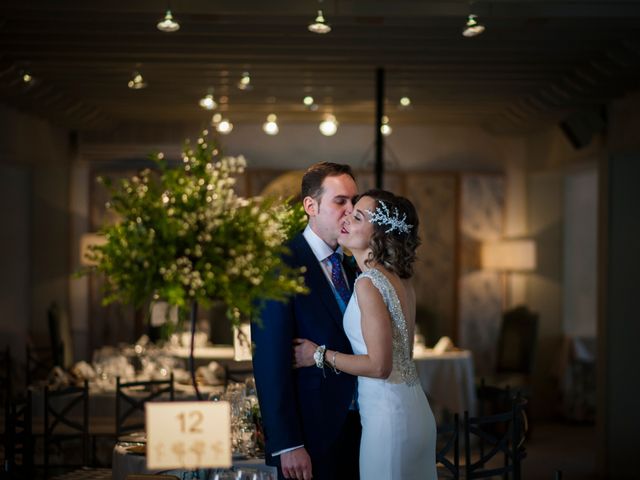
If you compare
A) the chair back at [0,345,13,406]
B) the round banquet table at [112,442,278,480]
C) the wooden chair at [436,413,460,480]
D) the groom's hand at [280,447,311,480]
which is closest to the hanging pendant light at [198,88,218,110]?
the chair back at [0,345,13,406]

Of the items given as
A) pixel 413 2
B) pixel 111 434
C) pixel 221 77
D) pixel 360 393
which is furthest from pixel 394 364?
pixel 221 77

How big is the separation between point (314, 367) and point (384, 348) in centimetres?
27

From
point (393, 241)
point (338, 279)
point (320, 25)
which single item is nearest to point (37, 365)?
point (320, 25)

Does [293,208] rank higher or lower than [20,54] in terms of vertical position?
lower

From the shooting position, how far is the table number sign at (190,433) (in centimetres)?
259

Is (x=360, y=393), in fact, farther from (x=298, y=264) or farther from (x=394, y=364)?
(x=298, y=264)

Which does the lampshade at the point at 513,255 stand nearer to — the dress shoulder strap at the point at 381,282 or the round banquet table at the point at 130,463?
the round banquet table at the point at 130,463

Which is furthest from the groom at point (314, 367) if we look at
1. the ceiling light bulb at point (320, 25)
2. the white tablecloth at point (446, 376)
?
the white tablecloth at point (446, 376)

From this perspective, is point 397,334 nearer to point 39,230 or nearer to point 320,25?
point 320,25

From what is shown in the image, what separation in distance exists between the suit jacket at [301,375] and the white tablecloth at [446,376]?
5.87 m

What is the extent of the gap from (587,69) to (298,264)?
16.1 feet

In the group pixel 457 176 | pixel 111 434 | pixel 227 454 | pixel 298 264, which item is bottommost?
pixel 111 434

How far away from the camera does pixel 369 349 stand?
374 centimetres

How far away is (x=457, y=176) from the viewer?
41.0ft
